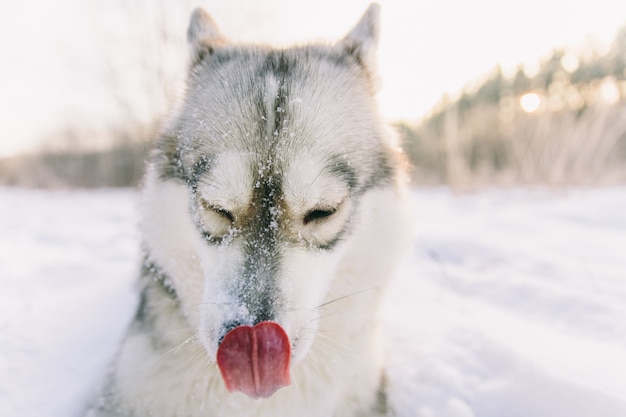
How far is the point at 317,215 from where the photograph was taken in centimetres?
116

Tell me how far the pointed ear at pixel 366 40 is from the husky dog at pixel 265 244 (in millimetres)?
72

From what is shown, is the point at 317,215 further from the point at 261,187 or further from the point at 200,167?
the point at 200,167

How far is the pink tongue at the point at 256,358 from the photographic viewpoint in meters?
0.89

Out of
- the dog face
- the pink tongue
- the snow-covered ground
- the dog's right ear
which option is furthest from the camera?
the dog's right ear

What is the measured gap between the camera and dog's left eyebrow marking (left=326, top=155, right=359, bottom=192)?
1175 mm

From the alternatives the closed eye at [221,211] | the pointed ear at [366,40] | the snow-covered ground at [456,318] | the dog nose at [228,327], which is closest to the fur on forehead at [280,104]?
the pointed ear at [366,40]

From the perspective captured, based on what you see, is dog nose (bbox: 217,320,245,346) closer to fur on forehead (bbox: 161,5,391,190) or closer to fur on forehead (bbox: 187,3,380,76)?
fur on forehead (bbox: 161,5,391,190)

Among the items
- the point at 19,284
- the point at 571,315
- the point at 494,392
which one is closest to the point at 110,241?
the point at 19,284

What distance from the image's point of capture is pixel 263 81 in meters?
1.24

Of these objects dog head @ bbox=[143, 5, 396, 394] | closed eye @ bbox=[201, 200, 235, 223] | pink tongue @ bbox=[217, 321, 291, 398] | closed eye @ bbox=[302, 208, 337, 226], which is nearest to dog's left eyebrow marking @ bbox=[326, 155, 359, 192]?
dog head @ bbox=[143, 5, 396, 394]

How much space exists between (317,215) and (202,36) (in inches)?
37.8

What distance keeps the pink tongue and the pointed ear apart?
1157 millimetres

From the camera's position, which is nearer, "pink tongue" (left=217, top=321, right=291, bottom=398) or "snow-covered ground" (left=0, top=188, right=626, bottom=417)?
"pink tongue" (left=217, top=321, right=291, bottom=398)

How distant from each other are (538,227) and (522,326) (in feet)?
7.24
